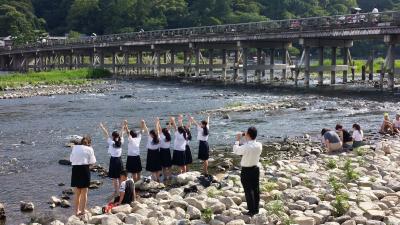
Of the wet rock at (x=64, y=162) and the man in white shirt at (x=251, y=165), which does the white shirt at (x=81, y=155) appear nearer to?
the man in white shirt at (x=251, y=165)

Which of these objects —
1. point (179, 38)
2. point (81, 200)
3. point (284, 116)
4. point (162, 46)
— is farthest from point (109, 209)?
point (162, 46)

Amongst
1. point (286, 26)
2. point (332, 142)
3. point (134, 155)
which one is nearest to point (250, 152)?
point (134, 155)

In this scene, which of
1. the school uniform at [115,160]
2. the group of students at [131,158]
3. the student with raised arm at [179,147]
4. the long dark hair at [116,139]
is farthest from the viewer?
the student with raised arm at [179,147]

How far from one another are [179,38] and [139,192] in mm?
49736

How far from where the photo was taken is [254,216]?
10195mm

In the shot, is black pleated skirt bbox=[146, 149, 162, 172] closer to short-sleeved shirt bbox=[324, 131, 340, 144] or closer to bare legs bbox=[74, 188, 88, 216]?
bare legs bbox=[74, 188, 88, 216]

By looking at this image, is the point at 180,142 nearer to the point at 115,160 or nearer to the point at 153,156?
the point at 153,156

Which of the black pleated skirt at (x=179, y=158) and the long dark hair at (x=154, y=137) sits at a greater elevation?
Answer: the long dark hair at (x=154, y=137)

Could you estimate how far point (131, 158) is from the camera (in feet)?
48.0

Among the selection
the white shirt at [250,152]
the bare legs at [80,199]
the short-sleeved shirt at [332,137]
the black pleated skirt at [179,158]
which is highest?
the white shirt at [250,152]

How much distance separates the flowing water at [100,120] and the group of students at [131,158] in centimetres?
73

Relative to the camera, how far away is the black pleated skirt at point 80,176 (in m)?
11.8

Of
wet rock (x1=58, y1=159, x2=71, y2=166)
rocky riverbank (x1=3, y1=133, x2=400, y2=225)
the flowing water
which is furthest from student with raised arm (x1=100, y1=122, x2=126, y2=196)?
wet rock (x1=58, y1=159, x2=71, y2=166)

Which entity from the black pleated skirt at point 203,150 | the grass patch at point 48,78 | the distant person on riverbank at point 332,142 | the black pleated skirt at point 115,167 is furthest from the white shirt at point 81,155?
the grass patch at point 48,78
